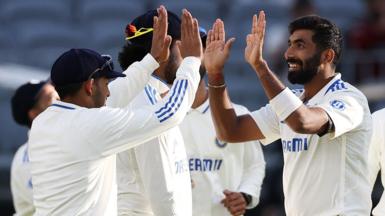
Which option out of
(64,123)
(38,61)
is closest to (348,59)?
(38,61)

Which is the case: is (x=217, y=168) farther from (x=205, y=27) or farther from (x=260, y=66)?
(x=205, y=27)

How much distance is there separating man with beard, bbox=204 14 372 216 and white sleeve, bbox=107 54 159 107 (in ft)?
1.08

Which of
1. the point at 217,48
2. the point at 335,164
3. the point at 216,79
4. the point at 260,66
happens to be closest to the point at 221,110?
the point at 216,79

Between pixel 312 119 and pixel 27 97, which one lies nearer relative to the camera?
pixel 312 119

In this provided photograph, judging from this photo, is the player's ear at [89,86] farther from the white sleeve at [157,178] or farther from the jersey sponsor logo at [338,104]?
the jersey sponsor logo at [338,104]

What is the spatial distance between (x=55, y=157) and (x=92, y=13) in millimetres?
8032

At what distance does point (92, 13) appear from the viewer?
1325 cm

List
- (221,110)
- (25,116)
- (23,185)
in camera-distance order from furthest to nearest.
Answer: (25,116)
(23,185)
(221,110)

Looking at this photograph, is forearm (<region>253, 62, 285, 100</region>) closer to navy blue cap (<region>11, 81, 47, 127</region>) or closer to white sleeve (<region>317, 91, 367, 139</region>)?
white sleeve (<region>317, 91, 367, 139</region>)

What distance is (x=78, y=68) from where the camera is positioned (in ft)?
17.8

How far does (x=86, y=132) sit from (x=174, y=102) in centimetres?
46

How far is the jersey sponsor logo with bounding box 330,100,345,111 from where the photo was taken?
5.74 metres

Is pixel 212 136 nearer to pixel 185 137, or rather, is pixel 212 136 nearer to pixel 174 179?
pixel 185 137

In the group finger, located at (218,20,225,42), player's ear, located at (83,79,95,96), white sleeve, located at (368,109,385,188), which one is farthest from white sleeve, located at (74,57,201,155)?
white sleeve, located at (368,109,385,188)
